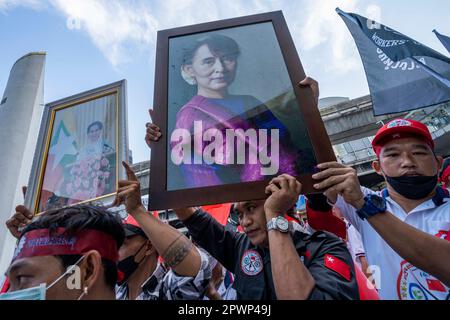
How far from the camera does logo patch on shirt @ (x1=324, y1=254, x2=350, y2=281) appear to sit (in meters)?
1.28

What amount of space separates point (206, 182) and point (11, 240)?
378 cm

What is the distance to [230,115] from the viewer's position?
156 centimetres

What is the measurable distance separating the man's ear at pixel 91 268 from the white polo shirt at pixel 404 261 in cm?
141

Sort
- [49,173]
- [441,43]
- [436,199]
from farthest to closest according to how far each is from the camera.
A: [441,43] < [49,173] < [436,199]

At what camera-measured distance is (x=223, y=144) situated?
1.49m

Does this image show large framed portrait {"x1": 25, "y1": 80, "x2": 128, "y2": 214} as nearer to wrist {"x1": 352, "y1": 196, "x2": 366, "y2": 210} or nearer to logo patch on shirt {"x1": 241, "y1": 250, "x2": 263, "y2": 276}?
logo patch on shirt {"x1": 241, "y1": 250, "x2": 263, "y2": 276}

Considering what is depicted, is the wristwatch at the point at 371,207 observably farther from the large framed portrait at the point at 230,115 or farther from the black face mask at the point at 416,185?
the black face mask at the point at 416,185

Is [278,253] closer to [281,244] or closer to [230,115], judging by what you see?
[281,244]

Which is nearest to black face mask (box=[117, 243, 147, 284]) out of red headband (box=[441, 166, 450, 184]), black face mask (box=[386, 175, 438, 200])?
black face mask (box=[386, 175, 438, 200])

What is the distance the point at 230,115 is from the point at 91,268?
1.03 metres

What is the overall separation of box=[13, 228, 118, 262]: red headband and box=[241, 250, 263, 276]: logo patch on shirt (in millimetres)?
696

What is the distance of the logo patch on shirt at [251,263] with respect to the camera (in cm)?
148
